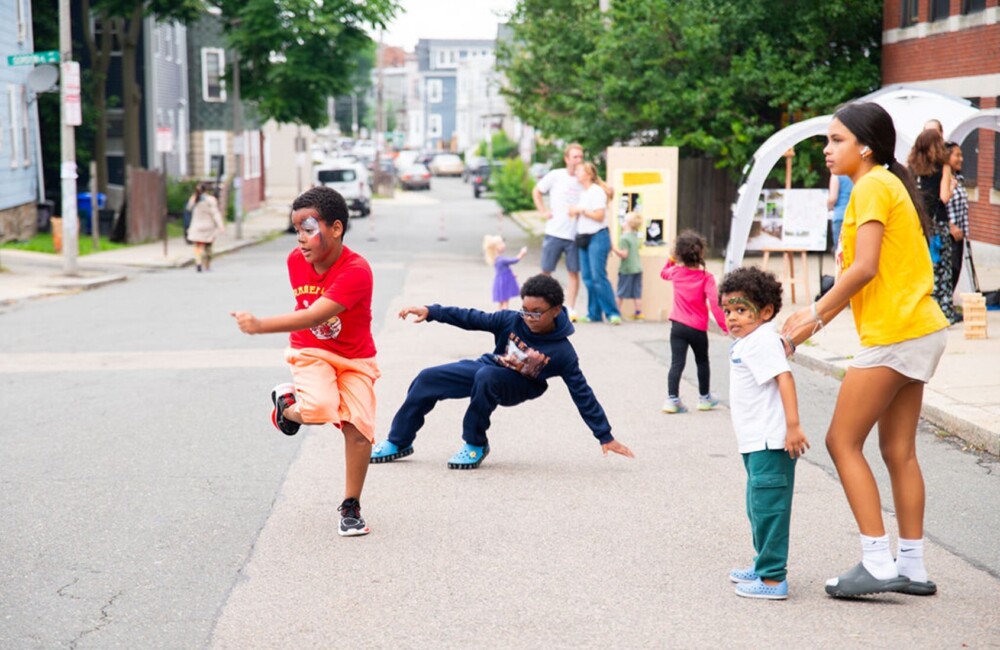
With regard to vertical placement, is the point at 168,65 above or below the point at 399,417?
above

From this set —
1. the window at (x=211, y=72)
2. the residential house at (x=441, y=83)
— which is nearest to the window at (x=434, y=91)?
the residential house at (x=441, y=83)

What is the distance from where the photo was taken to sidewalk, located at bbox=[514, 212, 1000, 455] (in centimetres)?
873

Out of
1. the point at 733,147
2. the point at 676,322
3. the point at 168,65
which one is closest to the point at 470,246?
the point at 733,147

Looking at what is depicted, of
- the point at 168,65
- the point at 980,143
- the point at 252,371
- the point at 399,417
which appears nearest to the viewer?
the point at 399,417

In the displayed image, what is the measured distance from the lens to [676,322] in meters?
9.64

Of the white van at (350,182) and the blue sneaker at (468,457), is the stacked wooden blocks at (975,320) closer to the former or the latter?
the blue sneaker at (468,457)

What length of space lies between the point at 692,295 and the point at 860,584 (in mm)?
4478

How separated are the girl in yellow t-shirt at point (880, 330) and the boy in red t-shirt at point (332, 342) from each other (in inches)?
79.9

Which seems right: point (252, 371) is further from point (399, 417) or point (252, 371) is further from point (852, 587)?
point (852, 587)

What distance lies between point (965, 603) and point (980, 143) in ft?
61.9

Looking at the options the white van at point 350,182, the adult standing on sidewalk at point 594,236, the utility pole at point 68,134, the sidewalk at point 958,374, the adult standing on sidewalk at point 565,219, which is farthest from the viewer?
the white van at point 350,182

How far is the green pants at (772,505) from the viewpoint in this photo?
17.0ft

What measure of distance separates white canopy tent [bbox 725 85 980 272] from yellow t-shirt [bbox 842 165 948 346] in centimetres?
1047

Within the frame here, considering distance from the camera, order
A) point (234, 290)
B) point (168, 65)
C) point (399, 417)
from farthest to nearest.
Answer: point (168, 65) < point (234, 290) < point (399, 417)
